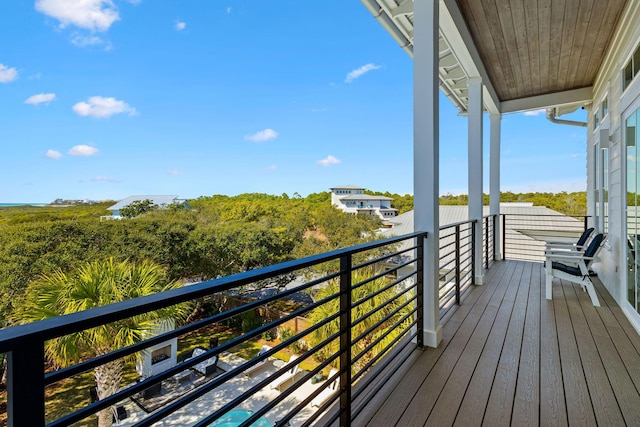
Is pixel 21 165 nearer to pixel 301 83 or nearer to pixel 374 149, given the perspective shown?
pixel 301 83

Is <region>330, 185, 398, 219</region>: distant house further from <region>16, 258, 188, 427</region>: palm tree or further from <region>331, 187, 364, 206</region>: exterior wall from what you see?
<region>16, 258, 188, 427</region>: palm tree

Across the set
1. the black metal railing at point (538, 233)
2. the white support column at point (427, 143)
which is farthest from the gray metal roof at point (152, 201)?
the white support column at point (427, 143)

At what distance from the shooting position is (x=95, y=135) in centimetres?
3269

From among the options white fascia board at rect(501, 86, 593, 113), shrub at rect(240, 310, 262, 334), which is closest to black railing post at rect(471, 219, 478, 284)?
white fascia board at rect(501, 86, 593, 113)

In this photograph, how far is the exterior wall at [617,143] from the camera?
2.69m

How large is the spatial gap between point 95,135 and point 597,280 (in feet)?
129

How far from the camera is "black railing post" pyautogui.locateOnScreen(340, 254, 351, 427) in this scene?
134 centimetres

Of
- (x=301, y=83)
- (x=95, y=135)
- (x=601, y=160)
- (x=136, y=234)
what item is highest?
(x=301, y=83)

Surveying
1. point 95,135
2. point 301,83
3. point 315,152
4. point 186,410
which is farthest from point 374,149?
point 186,410

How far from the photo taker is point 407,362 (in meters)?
2.01

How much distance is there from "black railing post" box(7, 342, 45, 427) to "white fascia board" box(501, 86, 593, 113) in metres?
6.04

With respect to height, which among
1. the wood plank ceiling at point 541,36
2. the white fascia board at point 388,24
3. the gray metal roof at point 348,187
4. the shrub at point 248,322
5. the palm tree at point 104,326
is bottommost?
the shrub at point 248,322

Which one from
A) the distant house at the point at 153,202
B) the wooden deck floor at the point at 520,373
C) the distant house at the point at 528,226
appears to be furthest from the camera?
the distant house at the point at 153,202

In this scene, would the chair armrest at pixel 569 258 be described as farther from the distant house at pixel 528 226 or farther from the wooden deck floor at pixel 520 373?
the wooden deck floor at pixel 520 373
